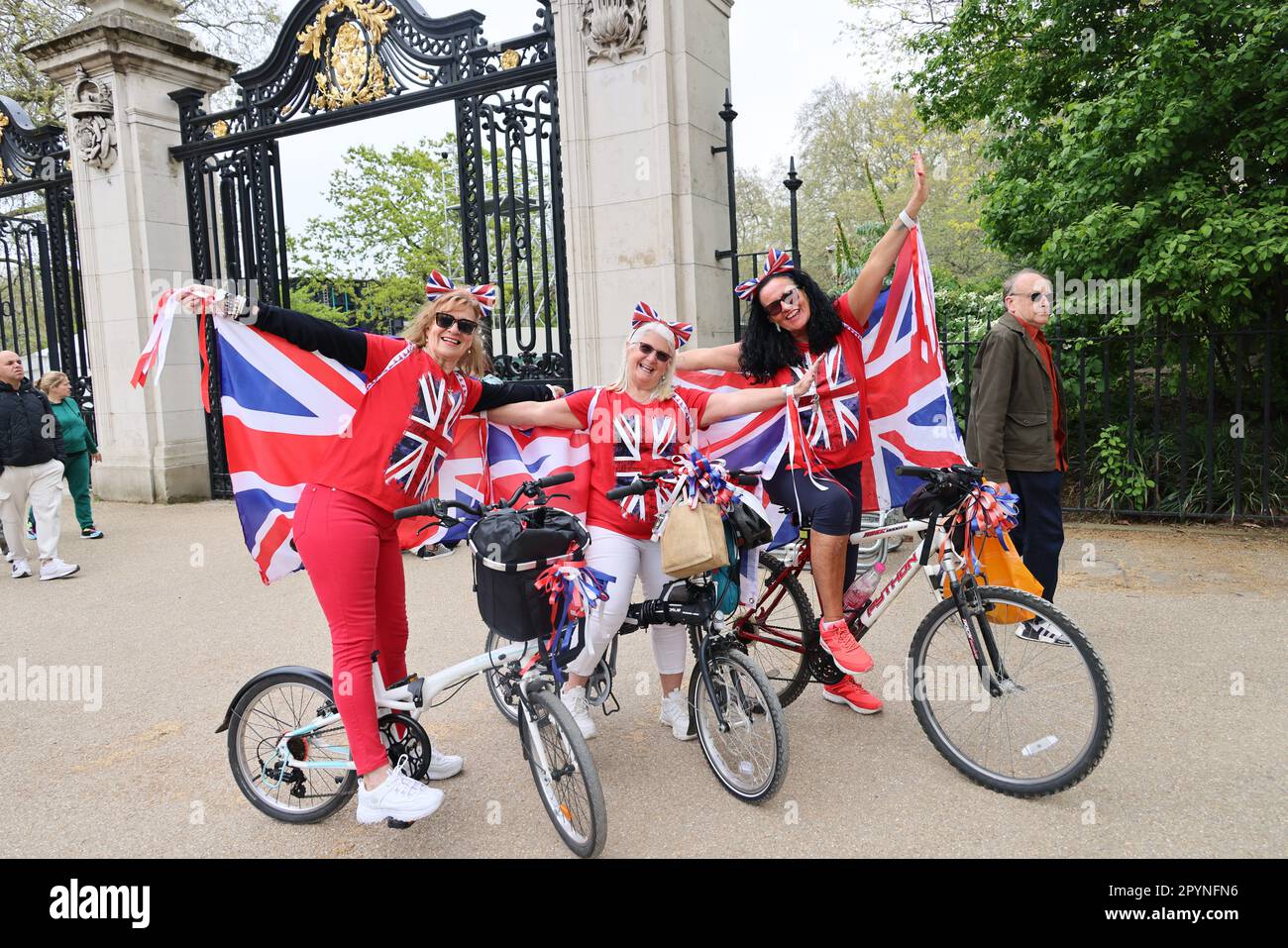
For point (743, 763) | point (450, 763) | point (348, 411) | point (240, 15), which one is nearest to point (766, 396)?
point (743, 763)

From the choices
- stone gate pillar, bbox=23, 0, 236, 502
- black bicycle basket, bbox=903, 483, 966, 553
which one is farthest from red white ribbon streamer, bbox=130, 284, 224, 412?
stone gate pillar, bbox=23, 0, 236, 502

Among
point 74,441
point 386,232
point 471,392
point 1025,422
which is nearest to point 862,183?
point 386,232

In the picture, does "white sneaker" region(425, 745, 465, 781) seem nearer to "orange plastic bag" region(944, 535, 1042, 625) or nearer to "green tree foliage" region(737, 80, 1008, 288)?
"orange plastic bag" region(944, 535, 1042, 625)

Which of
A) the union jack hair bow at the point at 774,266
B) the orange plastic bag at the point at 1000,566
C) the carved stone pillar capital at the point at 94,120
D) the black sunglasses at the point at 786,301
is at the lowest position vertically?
the orange plastic bag at the point at 1000,566

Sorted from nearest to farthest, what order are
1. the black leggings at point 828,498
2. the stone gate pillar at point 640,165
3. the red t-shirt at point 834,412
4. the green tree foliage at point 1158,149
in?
the black leggings at point 828,498 < the red t-shirt at point 834,412 < the green tree foliage at point 1158,149 < the stone gate pillar at point 640,165

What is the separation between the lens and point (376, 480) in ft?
10.2

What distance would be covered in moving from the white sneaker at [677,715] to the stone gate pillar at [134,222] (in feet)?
29.9

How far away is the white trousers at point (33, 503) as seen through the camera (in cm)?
757

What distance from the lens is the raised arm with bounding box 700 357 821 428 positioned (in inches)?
143

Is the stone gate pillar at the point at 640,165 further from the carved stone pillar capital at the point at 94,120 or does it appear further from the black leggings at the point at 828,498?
the carved stone pillar capital at the point at 94,120

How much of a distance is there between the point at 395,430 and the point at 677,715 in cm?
177

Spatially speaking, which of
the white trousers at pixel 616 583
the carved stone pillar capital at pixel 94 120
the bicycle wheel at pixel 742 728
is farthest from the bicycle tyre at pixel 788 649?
the carved stone pillar capital at pixel 94 120

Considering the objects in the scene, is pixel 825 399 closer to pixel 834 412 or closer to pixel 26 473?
pixel 834 412
